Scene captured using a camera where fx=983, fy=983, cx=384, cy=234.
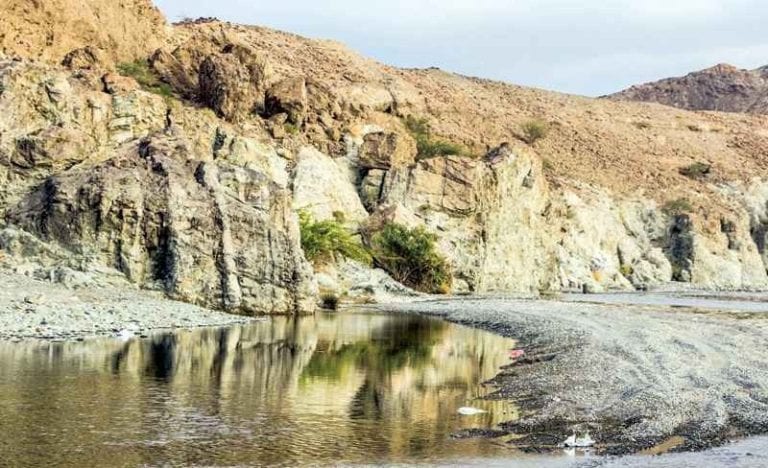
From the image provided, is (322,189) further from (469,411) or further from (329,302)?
(469,411)

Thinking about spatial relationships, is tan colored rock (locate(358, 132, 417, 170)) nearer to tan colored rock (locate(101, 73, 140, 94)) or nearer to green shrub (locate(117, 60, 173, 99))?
green shrub (locate(117, 60, 173, 99))

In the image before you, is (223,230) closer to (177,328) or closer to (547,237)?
(177,328)

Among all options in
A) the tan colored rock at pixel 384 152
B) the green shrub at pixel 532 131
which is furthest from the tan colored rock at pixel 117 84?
the green shrub at pixel 532 131

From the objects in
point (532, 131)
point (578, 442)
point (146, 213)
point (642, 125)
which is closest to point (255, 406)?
point (578, 442)

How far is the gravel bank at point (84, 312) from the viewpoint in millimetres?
29938

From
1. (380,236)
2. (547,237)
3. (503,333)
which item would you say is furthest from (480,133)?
(503,333)

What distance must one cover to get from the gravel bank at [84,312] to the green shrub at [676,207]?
67.7m

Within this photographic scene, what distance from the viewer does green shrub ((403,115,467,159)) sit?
79.6m

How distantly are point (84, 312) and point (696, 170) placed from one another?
318 ft

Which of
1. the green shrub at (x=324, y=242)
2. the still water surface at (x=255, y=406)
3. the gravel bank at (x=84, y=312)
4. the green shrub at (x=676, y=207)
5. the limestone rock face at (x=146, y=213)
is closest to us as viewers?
the still water surface at (x=255, y=406)

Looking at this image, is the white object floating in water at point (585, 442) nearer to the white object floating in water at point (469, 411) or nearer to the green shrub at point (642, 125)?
the white object floating in water at point (469, 411)

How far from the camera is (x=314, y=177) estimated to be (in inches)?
2557

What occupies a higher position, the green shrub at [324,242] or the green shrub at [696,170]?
the green shrub at [696,170]

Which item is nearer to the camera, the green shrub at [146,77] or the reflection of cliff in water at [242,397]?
the reflection of cliff in water at [242,397]
